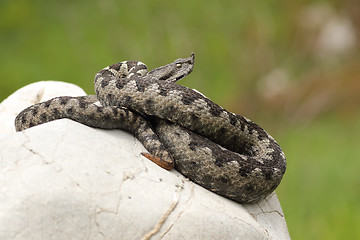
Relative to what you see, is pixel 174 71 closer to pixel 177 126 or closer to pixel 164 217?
pixel 177 126

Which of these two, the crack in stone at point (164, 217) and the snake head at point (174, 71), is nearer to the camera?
the crack in stone at point (164, 217)

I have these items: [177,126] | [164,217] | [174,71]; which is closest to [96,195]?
[164,217]

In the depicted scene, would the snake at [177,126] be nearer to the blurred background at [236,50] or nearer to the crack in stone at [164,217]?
the crack in stone at [164,217]

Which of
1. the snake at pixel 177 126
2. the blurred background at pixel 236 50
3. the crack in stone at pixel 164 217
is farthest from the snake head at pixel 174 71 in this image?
the blurred background at pixel 236 50

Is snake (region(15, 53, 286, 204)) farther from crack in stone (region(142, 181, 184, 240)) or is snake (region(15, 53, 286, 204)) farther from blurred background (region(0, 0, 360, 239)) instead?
blurred background (region(0, 0, 360, 239))

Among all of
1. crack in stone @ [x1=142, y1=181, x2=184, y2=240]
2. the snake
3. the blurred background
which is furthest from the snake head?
the blurred background

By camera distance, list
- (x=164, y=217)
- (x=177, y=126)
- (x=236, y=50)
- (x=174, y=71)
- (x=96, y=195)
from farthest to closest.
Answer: (x=236, y=50), (x=174, y=71), (x=177, y=126), (x=164, y=217), (x=96, y=195)

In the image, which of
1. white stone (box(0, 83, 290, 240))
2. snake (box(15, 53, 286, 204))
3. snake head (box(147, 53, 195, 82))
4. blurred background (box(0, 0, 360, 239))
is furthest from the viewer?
blurred background (box(0, 0, 360, 239))
